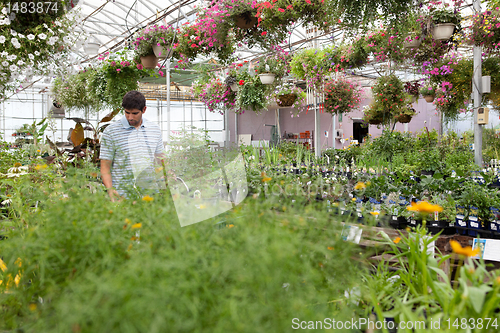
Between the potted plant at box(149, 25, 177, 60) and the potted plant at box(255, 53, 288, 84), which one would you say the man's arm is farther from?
the potted plant at box(255, 53, 288, 84)

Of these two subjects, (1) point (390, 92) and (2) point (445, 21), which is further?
(1) point (390, 92)

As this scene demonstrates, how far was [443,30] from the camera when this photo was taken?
3.81 m

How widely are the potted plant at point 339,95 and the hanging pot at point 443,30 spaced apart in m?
1.66

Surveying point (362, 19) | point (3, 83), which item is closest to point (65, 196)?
point (3, 83)

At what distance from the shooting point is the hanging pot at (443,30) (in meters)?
3.78

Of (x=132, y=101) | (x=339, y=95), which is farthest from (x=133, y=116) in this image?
(x=339, y=95)

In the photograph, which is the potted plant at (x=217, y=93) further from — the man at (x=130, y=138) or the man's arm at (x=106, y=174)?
the man's arm at (x=106, y=174)

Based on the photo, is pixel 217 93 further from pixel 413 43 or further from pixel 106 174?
pixel 106 174

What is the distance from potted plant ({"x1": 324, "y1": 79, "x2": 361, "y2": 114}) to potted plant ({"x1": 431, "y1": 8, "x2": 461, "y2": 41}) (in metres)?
1.69

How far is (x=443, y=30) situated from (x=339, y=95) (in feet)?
5.98

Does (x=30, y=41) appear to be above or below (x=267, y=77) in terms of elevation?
below

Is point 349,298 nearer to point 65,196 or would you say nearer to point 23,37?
point 65,196

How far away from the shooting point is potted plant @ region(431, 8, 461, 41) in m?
3.74

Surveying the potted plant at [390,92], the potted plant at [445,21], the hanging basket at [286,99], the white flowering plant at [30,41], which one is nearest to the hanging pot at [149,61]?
the white flowering plant at [30,41]
